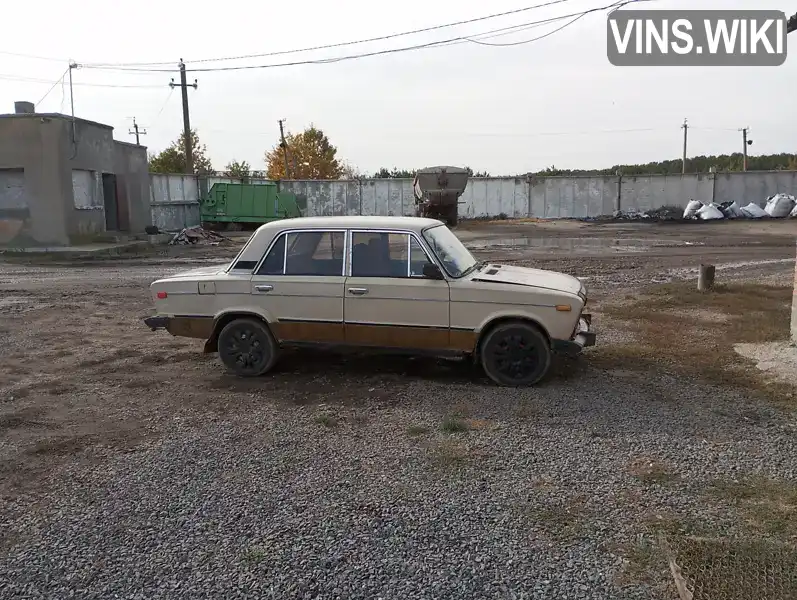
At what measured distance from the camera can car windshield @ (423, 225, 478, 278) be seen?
259 inches

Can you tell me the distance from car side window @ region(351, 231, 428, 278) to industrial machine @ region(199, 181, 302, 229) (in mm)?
25911

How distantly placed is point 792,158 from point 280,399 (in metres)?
65.7

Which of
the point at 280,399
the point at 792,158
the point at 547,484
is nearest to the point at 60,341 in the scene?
the point at 280,399

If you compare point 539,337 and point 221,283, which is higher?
point 221,283

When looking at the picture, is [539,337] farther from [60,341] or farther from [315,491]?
[60,341]

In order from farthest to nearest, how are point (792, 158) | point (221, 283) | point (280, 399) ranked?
point (792, 158) → point (221, 283) → point (280, 399)

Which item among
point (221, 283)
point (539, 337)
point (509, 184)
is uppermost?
point (509, 184)

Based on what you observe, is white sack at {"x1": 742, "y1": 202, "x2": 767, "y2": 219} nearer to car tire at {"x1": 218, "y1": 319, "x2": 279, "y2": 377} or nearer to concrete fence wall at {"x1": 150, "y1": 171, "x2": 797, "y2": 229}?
concrete fence wall at {"x1": 150, "y1": 171, "x2": 797, "y2": 229}

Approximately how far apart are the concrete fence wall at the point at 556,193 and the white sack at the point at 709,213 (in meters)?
4.26

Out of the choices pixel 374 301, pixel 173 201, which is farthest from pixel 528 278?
pixel 173 201

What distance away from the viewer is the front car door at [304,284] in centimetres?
666

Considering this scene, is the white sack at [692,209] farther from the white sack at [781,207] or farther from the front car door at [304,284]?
the front car door at [304,284]

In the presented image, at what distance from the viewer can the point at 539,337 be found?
6.30 metres

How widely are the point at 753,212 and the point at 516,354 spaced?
113 ft
